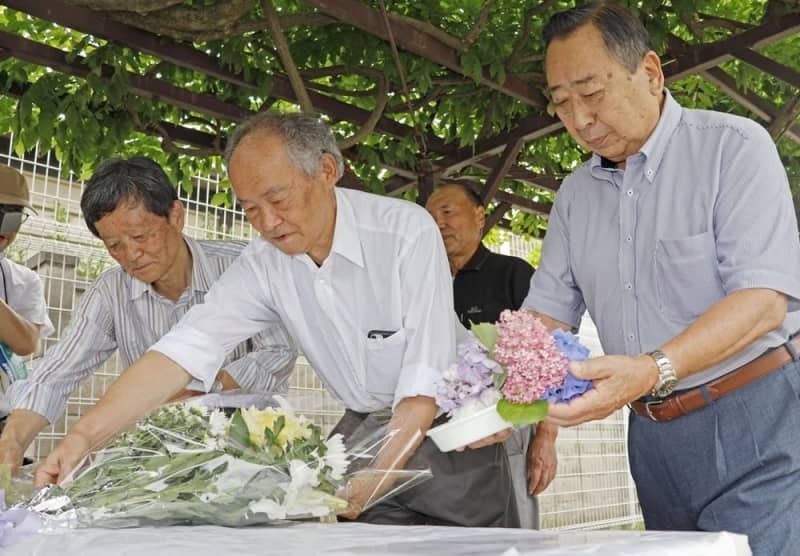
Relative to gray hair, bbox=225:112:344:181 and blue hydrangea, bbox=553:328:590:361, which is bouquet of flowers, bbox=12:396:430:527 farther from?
gray hair, bbox=225:112:344:181

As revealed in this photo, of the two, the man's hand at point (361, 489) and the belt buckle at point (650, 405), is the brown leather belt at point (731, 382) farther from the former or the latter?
the man's hand at point (361, 489)

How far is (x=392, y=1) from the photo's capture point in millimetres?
4609

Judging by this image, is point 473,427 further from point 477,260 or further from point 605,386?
point 477,260

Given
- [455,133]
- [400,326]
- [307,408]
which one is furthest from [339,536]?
[455,133]

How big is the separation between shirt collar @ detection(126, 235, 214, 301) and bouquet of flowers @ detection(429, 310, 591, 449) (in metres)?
1.57

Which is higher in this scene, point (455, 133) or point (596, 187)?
point (455, 133)

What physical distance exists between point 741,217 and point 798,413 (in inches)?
17.3

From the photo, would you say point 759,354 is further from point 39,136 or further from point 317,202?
point 39,136

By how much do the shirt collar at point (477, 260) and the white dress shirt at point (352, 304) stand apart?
2028mm

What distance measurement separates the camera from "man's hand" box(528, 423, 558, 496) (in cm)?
309

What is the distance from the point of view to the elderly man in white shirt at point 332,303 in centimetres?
251

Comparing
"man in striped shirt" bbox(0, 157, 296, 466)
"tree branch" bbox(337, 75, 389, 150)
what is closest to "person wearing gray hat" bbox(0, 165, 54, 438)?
"man in striped shirt" bbox(0, 157, 296, 466)

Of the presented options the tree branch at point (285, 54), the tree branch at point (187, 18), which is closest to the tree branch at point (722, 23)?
the tree branch at point (285, 54)

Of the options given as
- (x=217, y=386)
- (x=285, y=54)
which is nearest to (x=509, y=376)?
(x=217, y=386)
